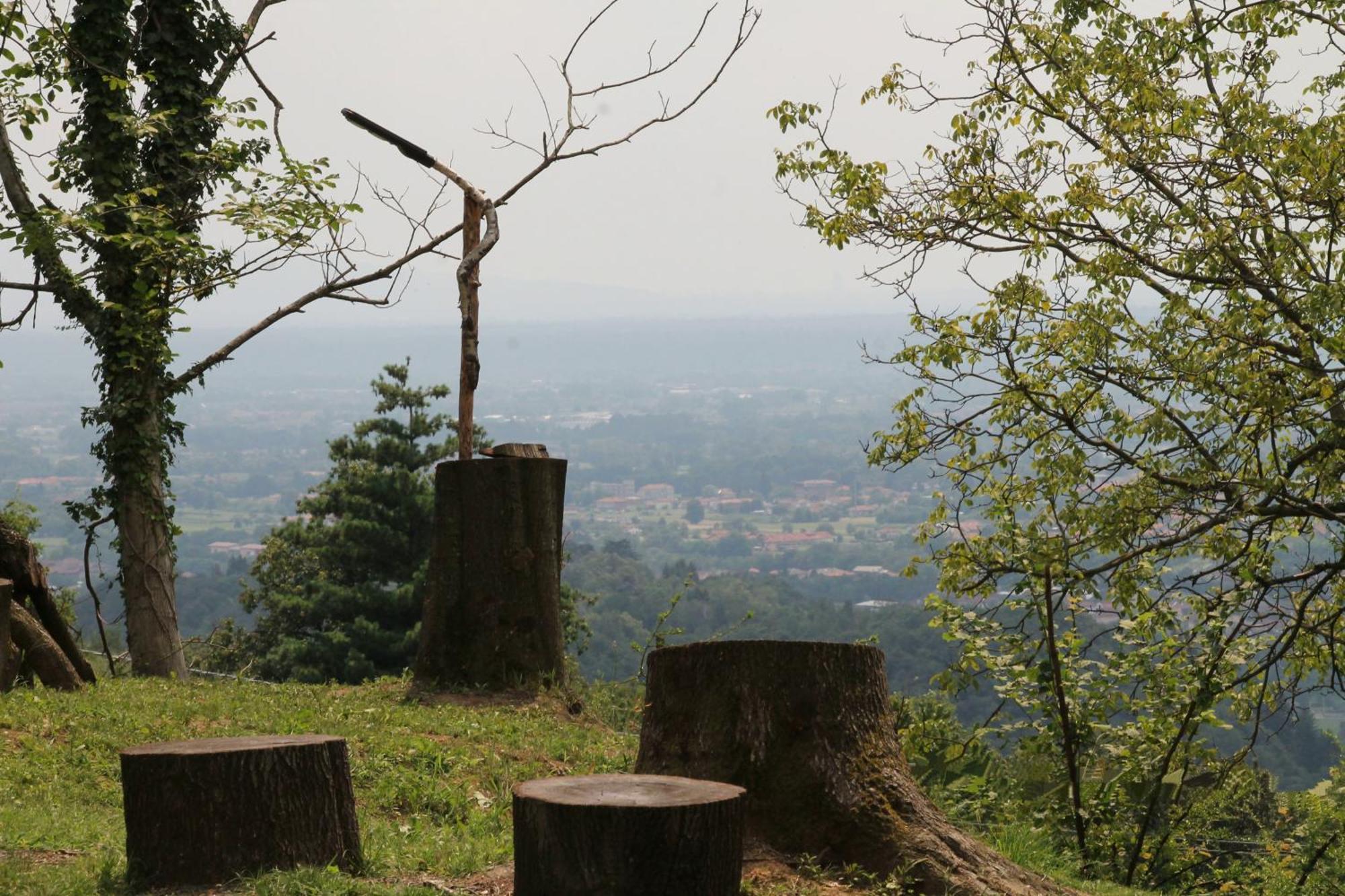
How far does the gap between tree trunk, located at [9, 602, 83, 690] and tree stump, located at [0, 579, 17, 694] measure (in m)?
0.39

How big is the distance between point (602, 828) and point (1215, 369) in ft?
30.5

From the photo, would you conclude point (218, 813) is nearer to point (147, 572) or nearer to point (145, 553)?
point (145, 553)

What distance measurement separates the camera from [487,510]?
1241 centimetres

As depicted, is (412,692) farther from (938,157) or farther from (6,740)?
(938,157)

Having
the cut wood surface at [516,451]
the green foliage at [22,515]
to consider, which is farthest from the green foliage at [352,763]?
the green foliage at [22,515]

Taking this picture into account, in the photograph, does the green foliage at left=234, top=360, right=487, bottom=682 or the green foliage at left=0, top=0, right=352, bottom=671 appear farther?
the green foliage at left=234, top=360, right=487, bottom=682

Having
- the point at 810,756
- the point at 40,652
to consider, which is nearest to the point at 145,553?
the point at 40,652

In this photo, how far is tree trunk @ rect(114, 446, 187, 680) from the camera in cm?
1750

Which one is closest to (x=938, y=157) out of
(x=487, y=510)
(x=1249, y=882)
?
(x=487, y=510)

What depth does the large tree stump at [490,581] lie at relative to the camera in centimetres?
1233

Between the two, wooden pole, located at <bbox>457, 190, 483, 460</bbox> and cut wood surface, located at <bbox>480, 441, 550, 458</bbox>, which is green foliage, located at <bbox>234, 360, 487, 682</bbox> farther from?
cut wood surface, located at <bbox>480, 441, 550, 458</bbox>

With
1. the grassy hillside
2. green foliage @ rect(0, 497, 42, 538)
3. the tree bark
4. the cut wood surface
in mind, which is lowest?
the grassy hillside

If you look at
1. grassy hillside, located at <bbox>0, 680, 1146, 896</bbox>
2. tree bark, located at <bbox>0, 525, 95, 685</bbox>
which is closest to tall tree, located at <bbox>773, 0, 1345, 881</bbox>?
grassy hillside, located at <bbox>0, 680, 1146, 896</bbox>

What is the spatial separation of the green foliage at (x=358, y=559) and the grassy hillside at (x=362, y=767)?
2602cm
